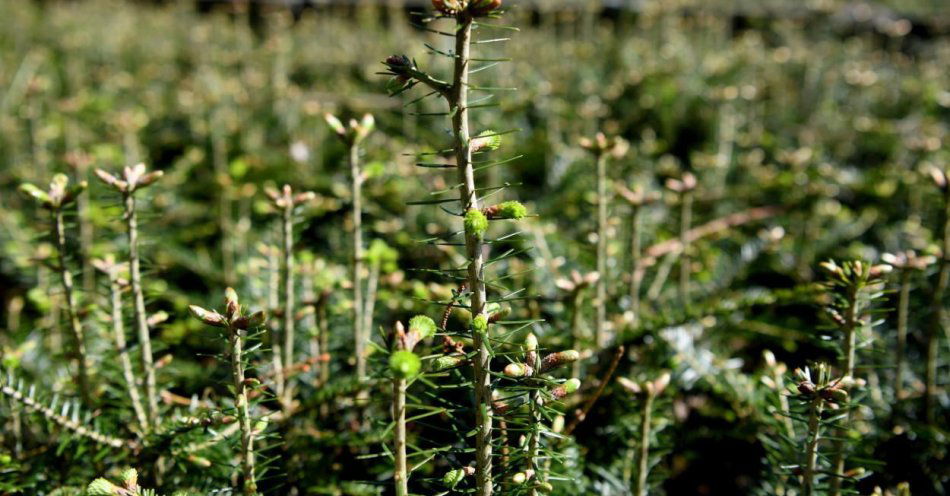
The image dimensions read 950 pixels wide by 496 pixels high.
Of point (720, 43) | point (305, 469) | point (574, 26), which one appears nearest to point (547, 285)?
point (305, 469)

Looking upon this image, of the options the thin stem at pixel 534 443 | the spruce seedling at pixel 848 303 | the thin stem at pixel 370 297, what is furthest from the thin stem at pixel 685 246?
the thin stem at pixel 534 443

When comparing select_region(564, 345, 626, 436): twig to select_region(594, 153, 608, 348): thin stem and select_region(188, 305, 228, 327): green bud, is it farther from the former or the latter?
select_region(188, 305, 228, 327): green bud

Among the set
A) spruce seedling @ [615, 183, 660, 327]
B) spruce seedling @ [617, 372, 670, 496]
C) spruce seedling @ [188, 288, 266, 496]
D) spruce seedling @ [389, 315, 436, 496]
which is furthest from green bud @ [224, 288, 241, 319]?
spruce seedling @ [615, 183, 660, 327]

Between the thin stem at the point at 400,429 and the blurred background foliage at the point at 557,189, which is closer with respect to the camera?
the thin stem at the point at 400,429

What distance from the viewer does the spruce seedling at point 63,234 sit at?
0.91 m

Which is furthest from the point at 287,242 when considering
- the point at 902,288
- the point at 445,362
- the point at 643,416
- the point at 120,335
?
the point at 902,288

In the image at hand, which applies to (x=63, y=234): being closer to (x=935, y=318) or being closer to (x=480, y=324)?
(x=480, y=324)

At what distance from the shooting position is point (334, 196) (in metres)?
2.09

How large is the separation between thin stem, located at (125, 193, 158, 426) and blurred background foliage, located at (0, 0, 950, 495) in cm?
3

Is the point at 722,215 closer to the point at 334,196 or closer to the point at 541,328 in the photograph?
the point at 541,328

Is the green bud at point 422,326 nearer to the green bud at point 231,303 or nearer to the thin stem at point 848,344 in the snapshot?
the green bud at point 231,303

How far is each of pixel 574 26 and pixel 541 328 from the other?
3692 mm

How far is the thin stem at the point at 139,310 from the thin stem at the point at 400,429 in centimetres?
45

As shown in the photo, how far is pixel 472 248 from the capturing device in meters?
0.70
